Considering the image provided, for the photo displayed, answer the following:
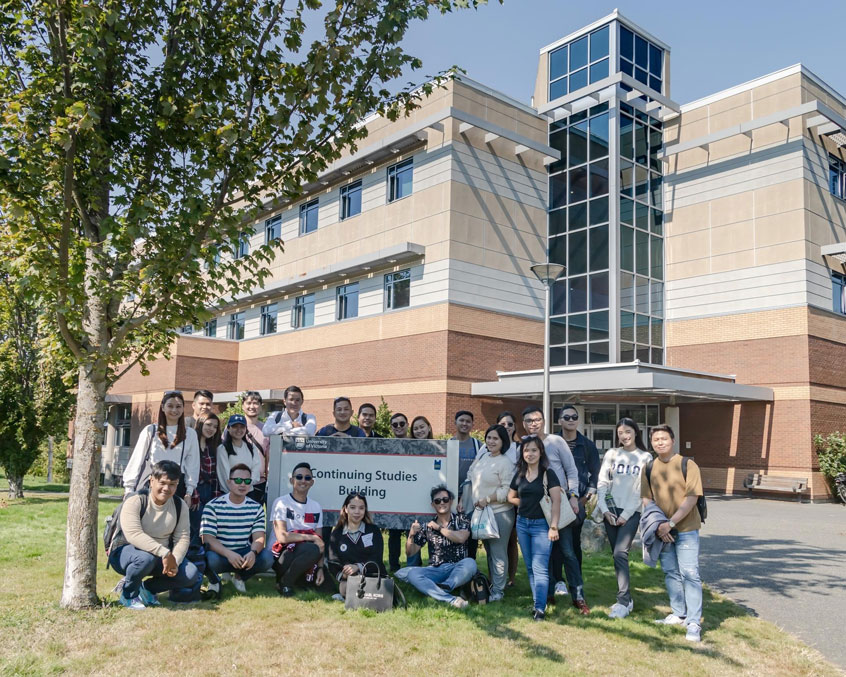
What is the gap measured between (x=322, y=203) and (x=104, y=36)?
71.4 ft

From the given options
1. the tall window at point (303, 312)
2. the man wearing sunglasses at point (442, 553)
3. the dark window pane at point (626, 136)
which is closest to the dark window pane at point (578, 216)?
the dark window pane at point (626, 136)

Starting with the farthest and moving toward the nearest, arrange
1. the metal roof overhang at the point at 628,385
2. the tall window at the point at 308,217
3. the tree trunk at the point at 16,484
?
the tall window at the point at 308,217 < the metal roof overhang at the point at 628,385 < the tree trunk at the point at 16,484

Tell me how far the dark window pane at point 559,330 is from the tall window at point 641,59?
29.9ft

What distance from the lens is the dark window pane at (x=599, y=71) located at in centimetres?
2505

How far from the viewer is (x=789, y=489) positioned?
21.0 metres

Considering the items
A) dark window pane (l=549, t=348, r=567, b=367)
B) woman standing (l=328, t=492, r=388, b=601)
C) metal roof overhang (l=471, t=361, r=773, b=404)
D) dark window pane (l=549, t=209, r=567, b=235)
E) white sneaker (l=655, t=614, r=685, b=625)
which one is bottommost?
white sneaker (l=655, t=614, r=685, b=625)

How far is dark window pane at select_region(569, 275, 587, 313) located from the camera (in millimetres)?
24891

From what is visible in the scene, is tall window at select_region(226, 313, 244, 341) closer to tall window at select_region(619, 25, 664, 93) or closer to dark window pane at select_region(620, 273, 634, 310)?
dark window pane at select_region(620, 273, 634, 310)

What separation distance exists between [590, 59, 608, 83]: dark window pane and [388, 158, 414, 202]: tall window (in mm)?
7422

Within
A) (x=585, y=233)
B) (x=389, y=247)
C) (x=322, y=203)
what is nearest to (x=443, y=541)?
(x=389, y=247)

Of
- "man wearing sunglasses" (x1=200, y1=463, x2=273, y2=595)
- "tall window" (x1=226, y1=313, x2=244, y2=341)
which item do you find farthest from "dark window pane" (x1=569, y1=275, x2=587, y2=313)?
"man wearing sunglasses" (x1=200, y1=463, x2=273, y2=595)

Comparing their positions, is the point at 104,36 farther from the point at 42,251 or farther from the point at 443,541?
the point at 443,541

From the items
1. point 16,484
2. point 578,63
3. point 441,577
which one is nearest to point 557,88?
point 578,63

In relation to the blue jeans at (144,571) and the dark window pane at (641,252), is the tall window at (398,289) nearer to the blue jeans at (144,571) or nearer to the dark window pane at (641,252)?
the dark window pane at (641,252)
